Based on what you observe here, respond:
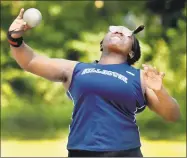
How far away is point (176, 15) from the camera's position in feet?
26.5

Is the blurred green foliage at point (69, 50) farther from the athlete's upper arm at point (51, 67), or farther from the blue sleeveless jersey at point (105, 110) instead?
the blue sleeveless jersey at point (105, 110)

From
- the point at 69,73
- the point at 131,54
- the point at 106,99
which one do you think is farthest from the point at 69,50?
the point at 106,99

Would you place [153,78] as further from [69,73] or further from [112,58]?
[69,73]

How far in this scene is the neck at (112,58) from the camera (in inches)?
92.9

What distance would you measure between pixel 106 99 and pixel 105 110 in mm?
43

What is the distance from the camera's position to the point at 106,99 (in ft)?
7.24

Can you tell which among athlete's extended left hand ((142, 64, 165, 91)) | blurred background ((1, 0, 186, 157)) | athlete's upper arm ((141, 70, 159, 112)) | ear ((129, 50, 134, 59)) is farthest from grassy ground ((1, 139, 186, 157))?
athlete's extended left hand ((142, 64, 165, 91))

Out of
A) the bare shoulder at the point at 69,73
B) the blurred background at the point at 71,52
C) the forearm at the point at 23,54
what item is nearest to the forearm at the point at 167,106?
the bare shoulder at the point at 69,73

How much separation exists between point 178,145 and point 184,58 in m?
1.27

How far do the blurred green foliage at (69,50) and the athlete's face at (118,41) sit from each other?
5911mm

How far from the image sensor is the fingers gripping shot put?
2.20 metres

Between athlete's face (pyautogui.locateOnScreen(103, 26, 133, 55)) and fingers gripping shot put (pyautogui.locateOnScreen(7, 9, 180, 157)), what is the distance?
61mm

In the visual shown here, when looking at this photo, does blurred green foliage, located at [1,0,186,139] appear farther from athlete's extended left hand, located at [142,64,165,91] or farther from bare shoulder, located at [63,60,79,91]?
athlete's extended left hand, located at [142,64,165,91]

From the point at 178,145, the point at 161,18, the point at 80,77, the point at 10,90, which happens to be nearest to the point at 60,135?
the point at 10,90
